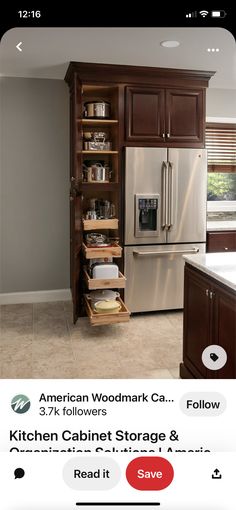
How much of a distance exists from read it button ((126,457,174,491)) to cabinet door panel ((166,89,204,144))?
2756mm

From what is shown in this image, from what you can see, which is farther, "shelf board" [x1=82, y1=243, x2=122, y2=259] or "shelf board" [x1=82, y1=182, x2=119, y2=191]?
"shelf board" [x1=82, y1=182, x2=119, y2=191]

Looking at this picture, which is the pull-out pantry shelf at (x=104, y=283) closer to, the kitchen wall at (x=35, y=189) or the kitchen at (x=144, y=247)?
the kitchen at (x=144, y=247)

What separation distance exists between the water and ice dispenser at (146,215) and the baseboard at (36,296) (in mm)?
854

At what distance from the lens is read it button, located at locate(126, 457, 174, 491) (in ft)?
2.15

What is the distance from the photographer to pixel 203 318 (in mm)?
1860

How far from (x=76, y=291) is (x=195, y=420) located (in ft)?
7.85

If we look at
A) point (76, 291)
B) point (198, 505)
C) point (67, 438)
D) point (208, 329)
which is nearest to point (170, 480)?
point (198, 505)

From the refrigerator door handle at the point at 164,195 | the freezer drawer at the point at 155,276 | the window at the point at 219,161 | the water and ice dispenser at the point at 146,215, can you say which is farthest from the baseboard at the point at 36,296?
the window at the point at 219,161

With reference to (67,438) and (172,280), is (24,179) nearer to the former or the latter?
(172,280)

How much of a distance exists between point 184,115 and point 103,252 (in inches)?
46.1
